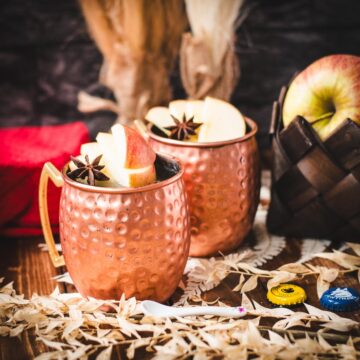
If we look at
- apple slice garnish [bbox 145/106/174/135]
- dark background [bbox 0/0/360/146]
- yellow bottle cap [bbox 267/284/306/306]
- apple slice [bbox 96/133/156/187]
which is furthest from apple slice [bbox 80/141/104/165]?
dark background [bbox 0/0/360/146]

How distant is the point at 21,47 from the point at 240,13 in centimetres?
43

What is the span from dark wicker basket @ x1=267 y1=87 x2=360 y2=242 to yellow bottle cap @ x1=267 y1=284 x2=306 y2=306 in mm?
140

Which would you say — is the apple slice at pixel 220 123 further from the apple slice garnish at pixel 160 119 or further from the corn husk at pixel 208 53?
the corn husk at pixel 208 53

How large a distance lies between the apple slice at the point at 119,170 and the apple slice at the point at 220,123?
0.41 feet

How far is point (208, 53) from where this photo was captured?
3.29 ft

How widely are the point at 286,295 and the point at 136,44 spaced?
0.52 meters

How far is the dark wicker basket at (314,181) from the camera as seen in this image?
77 cm

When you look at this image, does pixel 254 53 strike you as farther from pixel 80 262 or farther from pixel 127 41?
pixel 80 262

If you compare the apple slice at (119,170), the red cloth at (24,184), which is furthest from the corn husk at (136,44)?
the apple slice at (119,170)

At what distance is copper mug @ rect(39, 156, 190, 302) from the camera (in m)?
0.62

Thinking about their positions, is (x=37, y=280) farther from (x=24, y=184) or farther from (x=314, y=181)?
(x=314, y=181)

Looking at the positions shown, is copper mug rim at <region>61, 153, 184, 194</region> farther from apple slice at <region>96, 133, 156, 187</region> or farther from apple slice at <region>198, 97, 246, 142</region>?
apple slice at <region>198, 97, 246, 142</region>

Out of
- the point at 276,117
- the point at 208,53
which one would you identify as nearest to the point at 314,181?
the point at 276,117

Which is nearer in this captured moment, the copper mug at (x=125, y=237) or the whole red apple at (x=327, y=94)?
the copper mug at (x=125, y=237)
